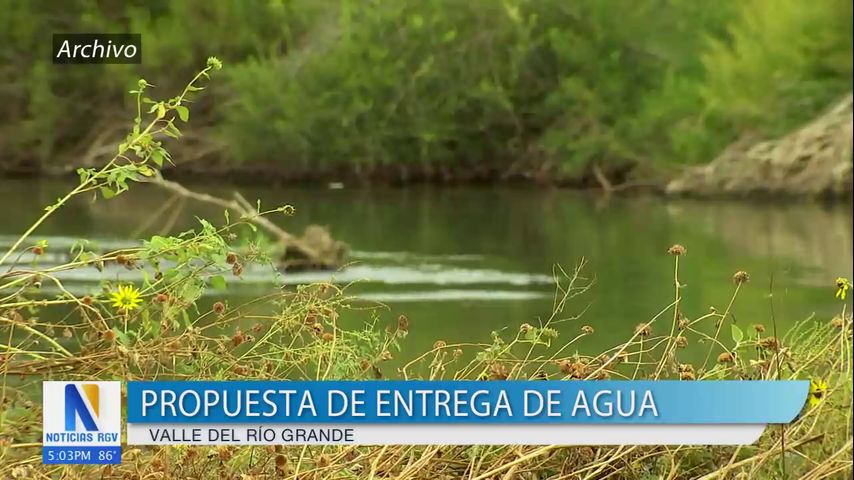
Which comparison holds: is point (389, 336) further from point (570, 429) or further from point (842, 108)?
point (842, 108)

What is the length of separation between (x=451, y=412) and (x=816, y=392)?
619 millimetres

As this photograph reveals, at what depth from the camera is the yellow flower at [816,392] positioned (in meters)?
2.32

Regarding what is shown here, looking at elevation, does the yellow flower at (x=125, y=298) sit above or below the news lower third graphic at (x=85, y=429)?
above

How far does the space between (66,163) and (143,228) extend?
0.56 m

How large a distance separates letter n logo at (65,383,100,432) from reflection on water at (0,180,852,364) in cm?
38

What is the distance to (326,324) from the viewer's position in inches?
99.7

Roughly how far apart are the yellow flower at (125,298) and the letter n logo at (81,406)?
0.14m

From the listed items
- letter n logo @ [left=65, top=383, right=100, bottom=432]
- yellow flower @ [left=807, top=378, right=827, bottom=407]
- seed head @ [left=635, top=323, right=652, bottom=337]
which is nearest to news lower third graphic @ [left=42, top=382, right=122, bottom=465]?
letter n logo @ [left=65, top=383, right=100, bottom=432]

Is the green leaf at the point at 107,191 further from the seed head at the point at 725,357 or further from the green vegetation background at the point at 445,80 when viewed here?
Answer: the seed head at the point at 725,357

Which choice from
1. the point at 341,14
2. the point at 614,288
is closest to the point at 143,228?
the point at 341,14

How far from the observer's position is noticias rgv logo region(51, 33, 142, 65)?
253 cm

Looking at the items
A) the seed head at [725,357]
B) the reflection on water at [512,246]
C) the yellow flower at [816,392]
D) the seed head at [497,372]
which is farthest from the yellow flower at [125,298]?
the yellow flower at [816,392]

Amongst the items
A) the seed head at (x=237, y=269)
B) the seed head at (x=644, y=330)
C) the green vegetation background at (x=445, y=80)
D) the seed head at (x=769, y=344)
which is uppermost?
the green vegetation background at (x=445, y=80)

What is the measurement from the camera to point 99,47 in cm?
254
